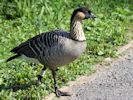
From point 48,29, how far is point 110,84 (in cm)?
236

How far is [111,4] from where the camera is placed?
10602mm

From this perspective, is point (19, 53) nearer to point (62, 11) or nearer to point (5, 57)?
point (5, 57)

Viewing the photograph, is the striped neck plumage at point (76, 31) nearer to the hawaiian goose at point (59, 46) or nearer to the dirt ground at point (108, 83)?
the hawaiian goose at point (59, 46)

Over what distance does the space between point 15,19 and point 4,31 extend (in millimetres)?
690

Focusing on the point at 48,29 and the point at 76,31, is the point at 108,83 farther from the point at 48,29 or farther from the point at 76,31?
the point at 48,29

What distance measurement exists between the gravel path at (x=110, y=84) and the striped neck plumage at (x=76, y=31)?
0.86 m

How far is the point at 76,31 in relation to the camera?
21.5 feet

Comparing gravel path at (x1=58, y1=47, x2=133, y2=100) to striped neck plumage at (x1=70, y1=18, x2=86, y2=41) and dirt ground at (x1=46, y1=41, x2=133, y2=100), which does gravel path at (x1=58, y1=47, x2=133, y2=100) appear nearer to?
dirt ground at (x1=46, y1=41, x2=133, y2=100)

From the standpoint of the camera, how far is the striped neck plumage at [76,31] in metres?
6.51

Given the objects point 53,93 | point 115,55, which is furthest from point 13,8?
point 53,93

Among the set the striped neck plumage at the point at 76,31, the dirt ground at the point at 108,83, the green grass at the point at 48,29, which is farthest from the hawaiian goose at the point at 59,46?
the green grass at the point at 48,29

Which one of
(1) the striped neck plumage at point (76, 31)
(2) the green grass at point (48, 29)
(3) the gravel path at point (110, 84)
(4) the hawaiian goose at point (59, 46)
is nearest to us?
(4) the hawaiian goose at point (59, 46)

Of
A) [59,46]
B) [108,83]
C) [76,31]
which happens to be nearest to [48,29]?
[108,83]

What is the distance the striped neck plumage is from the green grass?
3.02 feet
